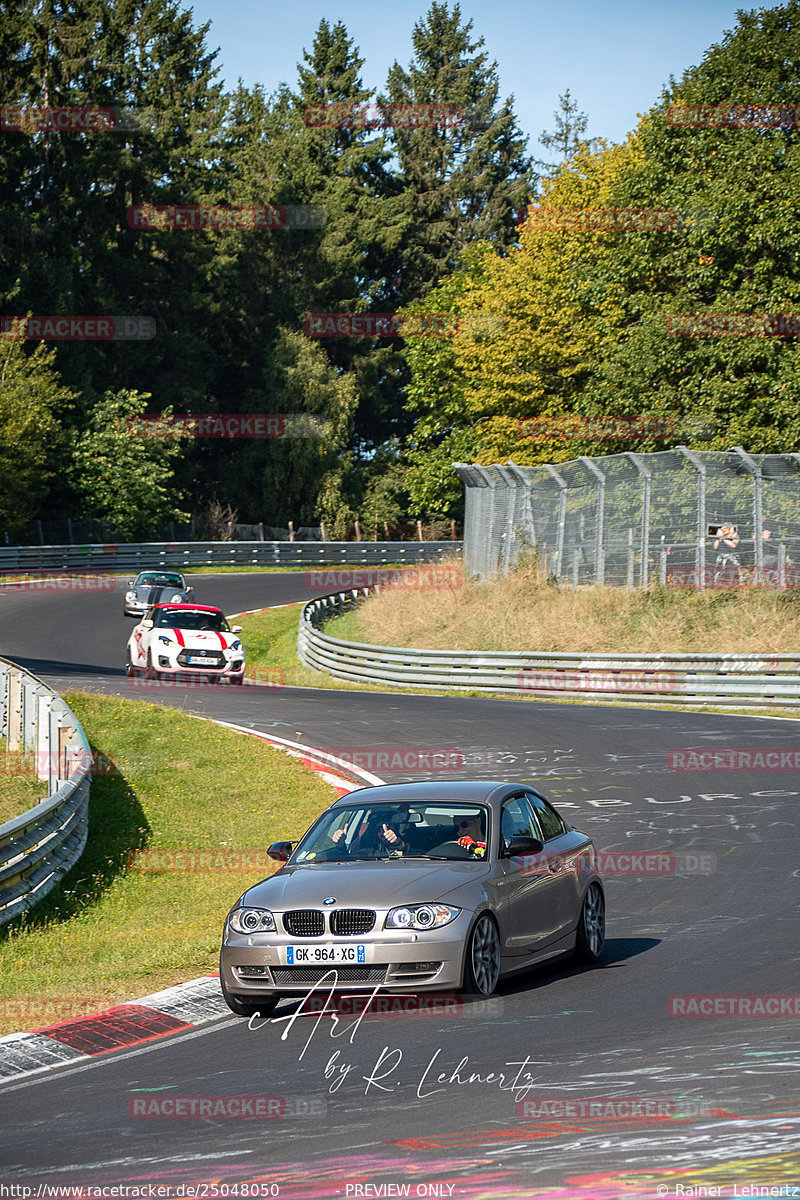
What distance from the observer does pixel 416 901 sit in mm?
8727

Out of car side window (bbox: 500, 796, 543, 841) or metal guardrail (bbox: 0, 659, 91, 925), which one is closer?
car side window (bbox: 500, 796, 543, 841)

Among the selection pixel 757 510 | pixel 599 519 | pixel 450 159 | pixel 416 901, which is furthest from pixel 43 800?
pixel 450 159

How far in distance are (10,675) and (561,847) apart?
1197 cm

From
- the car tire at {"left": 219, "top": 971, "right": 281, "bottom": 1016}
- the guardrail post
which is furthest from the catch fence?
the car tire at {"left": 219, "top": 971, "right": 281, "bottom": 1016}

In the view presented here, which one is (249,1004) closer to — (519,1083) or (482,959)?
(482,959)

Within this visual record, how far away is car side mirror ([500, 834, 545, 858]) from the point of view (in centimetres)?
945

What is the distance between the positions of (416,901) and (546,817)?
85.1 inches

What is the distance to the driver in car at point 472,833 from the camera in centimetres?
954

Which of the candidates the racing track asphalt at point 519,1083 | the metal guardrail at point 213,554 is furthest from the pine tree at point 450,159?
the racing track asphalt at point 519,1083

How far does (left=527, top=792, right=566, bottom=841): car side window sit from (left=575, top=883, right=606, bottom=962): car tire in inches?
17.7

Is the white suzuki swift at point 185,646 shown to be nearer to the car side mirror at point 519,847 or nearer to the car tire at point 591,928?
the car tire at point 591,928

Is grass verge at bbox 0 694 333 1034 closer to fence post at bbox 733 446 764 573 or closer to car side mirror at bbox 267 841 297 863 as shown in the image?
car side mirror at bbox 267 841 297 863
